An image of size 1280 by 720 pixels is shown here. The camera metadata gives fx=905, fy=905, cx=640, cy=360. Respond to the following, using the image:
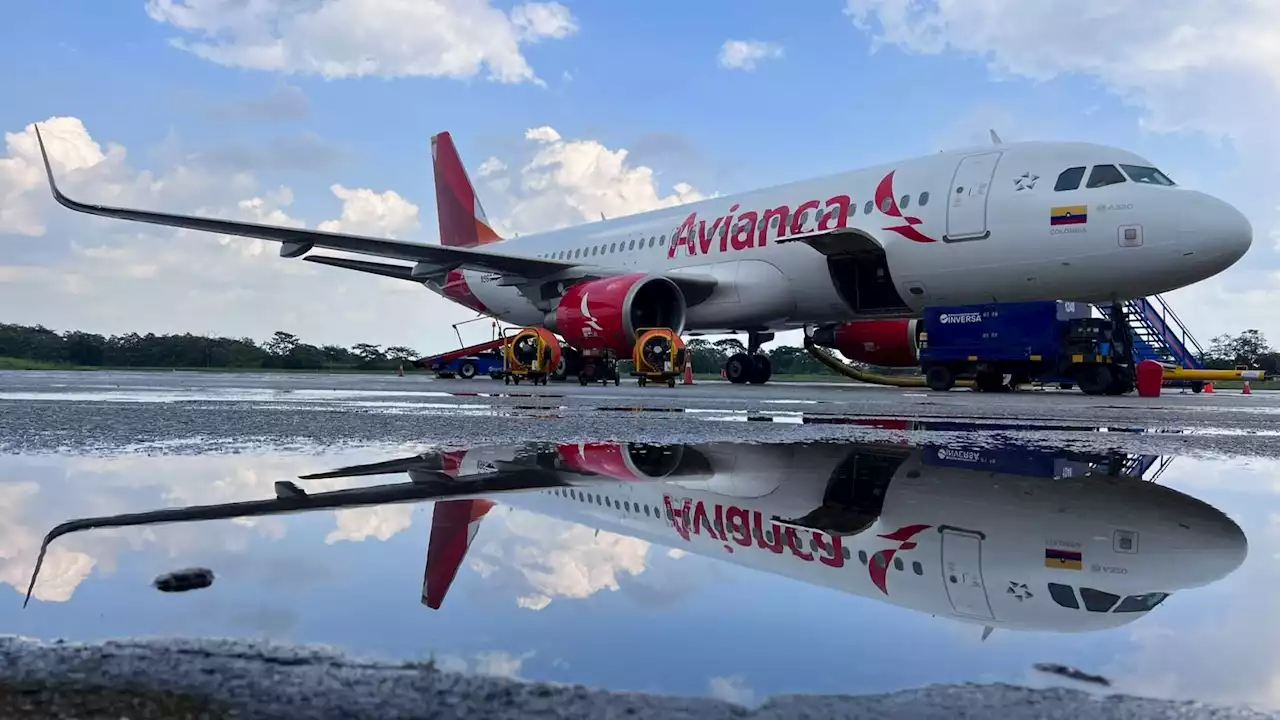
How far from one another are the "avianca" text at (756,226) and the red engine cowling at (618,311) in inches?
43.7

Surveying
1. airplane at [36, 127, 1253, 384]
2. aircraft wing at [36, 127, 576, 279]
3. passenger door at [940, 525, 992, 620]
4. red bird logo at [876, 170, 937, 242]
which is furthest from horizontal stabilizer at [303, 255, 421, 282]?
passenger door at [940, 525, 992, 620]

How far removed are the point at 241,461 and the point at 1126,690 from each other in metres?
2.70

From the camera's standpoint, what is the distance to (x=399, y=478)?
248 cm

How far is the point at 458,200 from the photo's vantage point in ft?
74.5

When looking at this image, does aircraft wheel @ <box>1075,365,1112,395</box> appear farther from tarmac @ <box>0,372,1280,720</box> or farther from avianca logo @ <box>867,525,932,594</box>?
avianca logo @ <box>867,525,932,594</box>

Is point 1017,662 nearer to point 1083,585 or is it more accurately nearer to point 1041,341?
point 1083,585

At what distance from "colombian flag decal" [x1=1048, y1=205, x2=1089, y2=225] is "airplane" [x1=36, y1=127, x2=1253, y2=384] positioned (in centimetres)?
1

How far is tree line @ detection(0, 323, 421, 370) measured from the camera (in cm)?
3675

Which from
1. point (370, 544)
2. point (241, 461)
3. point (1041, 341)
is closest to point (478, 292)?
point (1041, 341)

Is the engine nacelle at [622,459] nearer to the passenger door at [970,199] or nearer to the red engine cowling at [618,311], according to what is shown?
the passenger door at [970,199]

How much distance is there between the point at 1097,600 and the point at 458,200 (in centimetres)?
2247

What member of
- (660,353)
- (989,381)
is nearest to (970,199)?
(989,381)

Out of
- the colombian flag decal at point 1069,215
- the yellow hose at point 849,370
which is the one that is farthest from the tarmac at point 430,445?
the yellow hose at point 849,370

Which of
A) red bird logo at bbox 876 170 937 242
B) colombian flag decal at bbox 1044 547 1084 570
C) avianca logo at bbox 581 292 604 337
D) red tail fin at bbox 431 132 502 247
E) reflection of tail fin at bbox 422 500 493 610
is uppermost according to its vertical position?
red tail fin at bbox 431 132 502 247
